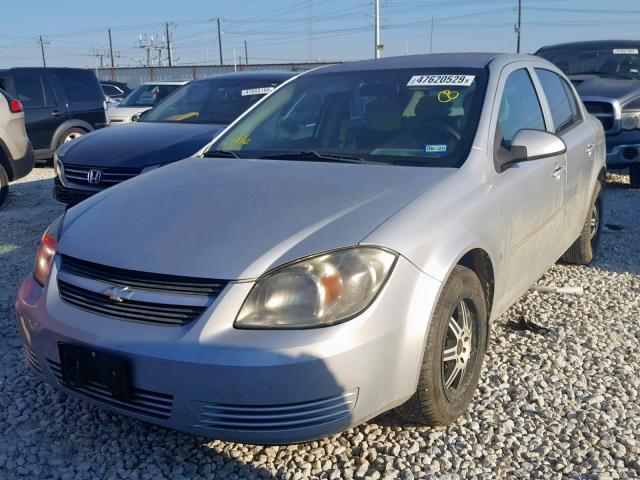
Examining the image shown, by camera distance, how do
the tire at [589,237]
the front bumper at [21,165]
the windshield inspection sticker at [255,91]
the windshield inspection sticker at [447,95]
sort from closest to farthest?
the windshield inspection sticker at [447,95], the tire at [589,237], the windshield inspection sticker at [255,91], the front bumper at [21,165]

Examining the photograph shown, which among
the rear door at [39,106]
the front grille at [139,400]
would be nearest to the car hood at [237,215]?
the front grille at [139,400]

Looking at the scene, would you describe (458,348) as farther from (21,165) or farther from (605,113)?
(21,165)

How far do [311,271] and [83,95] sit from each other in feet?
35.3

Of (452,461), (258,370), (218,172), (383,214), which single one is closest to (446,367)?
(452,461)

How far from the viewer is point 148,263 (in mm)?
2445

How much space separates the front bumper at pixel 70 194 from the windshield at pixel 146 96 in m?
7.94

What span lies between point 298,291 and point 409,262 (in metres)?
0.44

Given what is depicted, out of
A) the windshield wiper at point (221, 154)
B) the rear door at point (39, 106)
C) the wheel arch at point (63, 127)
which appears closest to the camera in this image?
the windshield wiper at point (221, 154)

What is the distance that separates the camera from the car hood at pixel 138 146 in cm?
587

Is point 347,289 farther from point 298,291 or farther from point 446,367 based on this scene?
point 446,367

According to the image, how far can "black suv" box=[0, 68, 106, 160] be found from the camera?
432 inches

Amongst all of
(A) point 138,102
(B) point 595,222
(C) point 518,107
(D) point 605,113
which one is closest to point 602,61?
(D) point 605,113

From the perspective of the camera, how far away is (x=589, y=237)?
5141 millimetres

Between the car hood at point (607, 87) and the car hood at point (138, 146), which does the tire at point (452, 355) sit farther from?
the car hood at point (607, 87)
